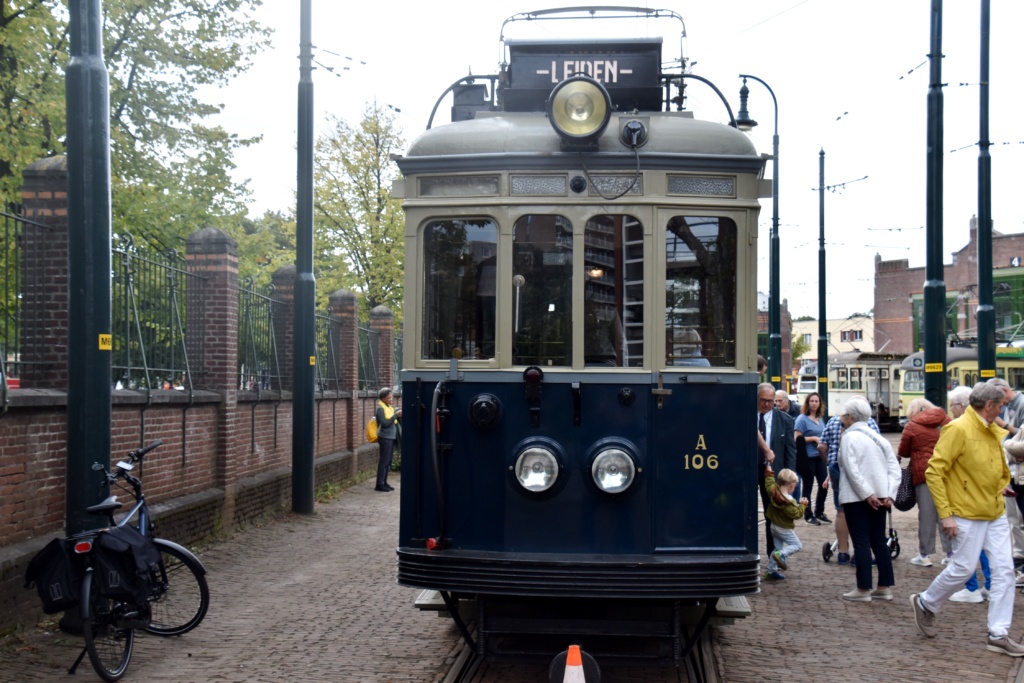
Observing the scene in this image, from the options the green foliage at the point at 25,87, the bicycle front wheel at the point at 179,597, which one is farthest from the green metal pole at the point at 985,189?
the green foliage at the point at 25,87

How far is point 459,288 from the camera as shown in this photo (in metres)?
6.54

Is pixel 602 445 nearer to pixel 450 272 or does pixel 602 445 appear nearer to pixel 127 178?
pixel 450 272

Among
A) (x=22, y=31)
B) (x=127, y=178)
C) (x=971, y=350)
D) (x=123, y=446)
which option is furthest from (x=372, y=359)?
(x=971, y=350)

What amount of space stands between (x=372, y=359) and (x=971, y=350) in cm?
2416

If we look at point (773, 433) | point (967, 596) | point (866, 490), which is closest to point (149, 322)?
point (773, 433)

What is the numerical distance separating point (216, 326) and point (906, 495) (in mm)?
7693

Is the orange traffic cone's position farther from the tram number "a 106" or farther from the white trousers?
the white trousers

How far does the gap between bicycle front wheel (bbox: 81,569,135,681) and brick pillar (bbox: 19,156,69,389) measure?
7.58 ft

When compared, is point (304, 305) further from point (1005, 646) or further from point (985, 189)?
point (1005, 646)

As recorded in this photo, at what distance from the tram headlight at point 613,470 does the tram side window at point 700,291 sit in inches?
23.6

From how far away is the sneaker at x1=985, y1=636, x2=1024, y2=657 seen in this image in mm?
7551

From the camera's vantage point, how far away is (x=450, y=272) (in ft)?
21.6

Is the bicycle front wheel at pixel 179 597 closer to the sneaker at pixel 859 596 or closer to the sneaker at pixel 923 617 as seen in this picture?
the sneaker at pixel 923 617

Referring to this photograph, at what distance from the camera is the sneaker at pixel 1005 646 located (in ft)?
24.8
